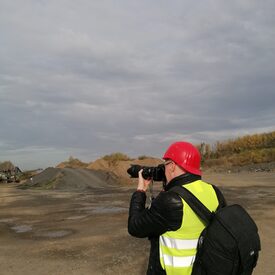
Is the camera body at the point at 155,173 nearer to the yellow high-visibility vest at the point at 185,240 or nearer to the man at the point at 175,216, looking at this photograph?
the man at the point at 175,216

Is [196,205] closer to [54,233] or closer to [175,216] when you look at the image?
[175,216]

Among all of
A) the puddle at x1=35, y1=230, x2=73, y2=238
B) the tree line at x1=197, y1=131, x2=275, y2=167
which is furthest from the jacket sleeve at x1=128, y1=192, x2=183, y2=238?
the tree line at x1=197, y1=131, x2=275, y2=167

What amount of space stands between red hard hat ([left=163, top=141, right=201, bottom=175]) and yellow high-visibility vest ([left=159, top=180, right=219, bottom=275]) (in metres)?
0.14

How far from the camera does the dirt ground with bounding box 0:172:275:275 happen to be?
725 centimetres

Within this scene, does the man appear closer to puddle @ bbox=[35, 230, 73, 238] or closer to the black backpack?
the black backpack

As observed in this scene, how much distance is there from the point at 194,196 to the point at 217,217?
0.23 m

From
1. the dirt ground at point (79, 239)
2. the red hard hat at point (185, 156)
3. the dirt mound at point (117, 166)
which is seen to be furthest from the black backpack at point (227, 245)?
the dirt mound at point (117, 166)

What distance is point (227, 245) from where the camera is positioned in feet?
9.09

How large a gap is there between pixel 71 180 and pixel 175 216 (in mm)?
22945

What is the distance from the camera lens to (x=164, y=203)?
2951 mm

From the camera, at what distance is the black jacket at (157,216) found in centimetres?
295

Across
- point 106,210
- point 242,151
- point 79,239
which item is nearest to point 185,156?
point 79,239

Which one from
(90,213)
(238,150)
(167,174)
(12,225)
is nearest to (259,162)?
(238,150)

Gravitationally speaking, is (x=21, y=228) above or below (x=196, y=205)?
below
